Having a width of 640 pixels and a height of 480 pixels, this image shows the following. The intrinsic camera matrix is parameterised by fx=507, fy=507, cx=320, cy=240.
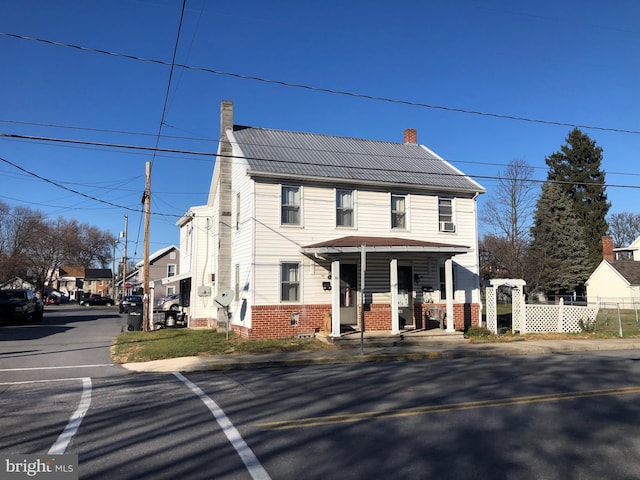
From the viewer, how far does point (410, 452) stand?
18.7 feet

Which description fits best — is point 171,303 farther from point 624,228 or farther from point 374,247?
point 624,228

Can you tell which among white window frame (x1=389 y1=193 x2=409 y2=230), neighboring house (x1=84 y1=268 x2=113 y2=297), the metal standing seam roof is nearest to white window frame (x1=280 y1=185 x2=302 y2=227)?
the metal standing seam roof

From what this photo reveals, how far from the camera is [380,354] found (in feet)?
48.9

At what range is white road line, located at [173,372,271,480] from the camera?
502 centimetres

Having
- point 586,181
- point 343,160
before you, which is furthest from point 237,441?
point 586,181

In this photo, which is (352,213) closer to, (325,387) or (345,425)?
(325,387)

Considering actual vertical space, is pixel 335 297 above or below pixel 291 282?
below

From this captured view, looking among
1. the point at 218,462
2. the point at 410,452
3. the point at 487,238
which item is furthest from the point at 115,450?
the point at 487,238

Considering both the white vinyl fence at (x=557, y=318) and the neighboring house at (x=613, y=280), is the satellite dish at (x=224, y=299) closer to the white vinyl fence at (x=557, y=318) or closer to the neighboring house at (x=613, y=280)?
the white vinyl fence at (x=557, y=318)

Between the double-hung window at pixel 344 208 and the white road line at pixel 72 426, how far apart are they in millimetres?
12500

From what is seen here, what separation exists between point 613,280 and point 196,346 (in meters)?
44.2

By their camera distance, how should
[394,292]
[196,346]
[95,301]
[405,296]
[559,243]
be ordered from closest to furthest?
1. [196,346]
2. [394,292]
3. [405,296]
4. [559,243]
5. [95,301]

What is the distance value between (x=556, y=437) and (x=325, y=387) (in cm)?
436

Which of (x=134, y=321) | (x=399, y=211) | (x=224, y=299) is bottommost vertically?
(x=134, y=321)
